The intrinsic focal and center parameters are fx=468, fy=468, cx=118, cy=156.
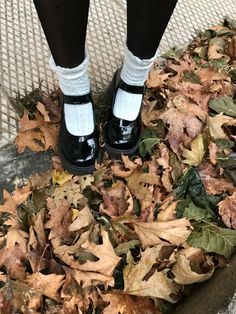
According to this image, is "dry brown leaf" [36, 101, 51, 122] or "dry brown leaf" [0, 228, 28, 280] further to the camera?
"dry brown leaf" [36, 101, 51, 122]

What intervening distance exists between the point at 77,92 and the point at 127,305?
0.67m

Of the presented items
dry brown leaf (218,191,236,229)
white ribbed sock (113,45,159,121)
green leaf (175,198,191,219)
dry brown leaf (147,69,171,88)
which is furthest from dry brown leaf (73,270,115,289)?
dry brown leaf (147,69,171,88)

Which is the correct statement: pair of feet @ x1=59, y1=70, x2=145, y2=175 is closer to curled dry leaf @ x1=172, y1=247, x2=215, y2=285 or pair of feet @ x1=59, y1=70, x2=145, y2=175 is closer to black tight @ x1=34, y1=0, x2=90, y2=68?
black tight @ x1=34, y1=0, x2=90, y2=68

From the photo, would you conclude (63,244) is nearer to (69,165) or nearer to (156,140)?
(69,165)

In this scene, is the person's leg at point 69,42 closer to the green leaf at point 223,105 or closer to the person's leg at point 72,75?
the person's leg at point 72,75

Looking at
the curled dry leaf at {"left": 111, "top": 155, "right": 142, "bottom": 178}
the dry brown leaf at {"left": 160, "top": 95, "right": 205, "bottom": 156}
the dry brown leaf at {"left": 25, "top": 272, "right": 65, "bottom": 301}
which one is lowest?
the dry brown leaf at {"left": 25, "top": 272, "right": 65, "bottom": 301}

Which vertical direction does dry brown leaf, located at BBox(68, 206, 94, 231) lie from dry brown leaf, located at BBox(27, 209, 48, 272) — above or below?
above

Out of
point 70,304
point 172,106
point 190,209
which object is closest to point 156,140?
point 172,106

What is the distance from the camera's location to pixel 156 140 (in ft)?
5.70

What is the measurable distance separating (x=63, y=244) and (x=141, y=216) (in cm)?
27

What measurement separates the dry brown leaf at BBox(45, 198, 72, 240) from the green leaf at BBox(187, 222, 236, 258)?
1.31 feet

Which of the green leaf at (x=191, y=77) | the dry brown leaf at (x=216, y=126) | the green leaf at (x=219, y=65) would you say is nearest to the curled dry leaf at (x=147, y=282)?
the dry brown leaf at (x=216, y=126)

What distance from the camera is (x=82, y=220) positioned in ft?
4.98

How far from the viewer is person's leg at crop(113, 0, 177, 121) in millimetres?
1242
